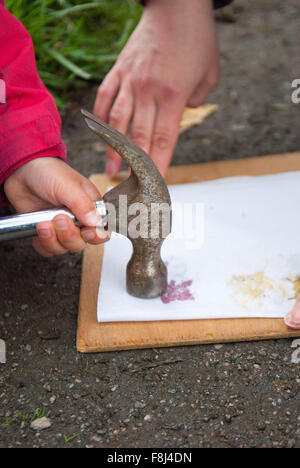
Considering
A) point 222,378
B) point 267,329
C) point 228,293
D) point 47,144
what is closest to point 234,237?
point 228,293

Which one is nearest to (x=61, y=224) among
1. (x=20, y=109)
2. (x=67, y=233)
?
(x=67, y=233)

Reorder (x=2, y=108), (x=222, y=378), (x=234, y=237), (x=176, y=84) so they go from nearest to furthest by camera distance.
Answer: (x=222, y=378)
(x=2, y=108)
(x=234, y=237)
(x=176, y=84)

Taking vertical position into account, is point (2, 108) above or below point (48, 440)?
above

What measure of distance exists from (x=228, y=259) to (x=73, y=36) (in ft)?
5.50

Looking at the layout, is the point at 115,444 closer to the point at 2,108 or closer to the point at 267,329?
the point at 267,329

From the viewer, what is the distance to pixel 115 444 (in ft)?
3.88

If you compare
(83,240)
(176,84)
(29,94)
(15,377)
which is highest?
(29,94)

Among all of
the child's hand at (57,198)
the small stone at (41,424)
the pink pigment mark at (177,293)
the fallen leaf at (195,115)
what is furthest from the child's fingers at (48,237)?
the fallen leaf at (195,115)

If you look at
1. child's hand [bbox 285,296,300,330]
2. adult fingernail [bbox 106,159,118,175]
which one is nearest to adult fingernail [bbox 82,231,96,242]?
child's hand [bbox 285,296,300,330]

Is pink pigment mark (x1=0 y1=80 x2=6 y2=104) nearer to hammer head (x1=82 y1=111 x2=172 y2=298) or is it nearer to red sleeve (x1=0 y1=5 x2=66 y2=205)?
red sleeve (x1=0 y1=5 x2=66 y2=205)

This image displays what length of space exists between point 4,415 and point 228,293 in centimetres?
68

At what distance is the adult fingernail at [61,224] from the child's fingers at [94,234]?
0.06m

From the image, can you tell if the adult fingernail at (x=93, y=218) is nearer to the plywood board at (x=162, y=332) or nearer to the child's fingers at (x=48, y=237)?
the child's fingers at (x=48, y=237)

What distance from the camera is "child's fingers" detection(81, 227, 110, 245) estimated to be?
1.38 metres
